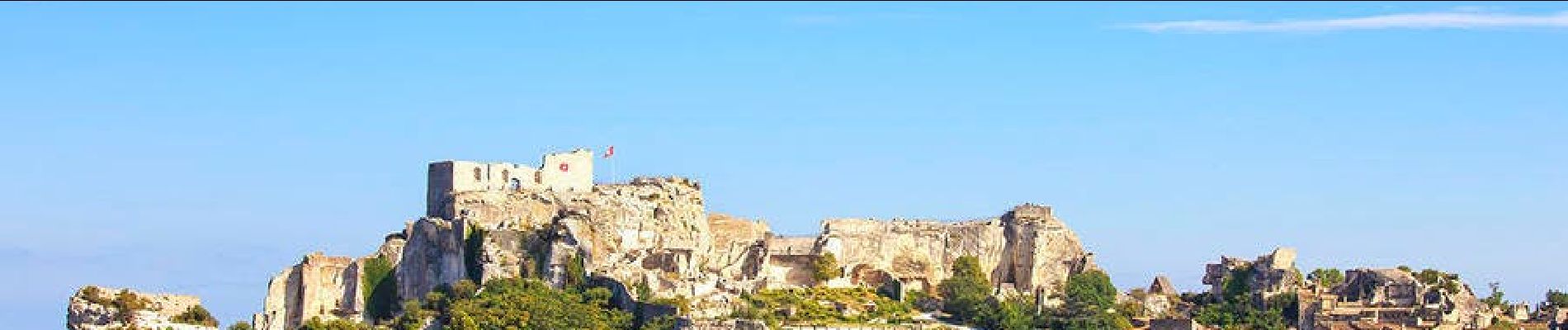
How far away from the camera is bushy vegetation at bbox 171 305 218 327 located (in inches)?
7530

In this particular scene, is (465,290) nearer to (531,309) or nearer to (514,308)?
(514,308)

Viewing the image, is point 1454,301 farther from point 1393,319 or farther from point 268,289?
point 268,289

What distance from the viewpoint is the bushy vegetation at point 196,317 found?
191 metres

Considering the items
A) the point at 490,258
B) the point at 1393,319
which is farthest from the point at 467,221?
the point at 1393,319

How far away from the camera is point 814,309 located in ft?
646

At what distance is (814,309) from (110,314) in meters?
25.8

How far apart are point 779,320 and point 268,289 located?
18.8m

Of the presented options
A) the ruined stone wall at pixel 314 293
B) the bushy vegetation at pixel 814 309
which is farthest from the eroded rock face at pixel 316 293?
the bushy vegetation at pixel 814 309

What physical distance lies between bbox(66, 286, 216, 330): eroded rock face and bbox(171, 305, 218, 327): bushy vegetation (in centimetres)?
27

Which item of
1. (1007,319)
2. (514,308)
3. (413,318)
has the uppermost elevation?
(514,308)

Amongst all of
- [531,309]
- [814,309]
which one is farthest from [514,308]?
[814,309]

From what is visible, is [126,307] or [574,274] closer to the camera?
[126,307]

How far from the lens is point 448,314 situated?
194 meters

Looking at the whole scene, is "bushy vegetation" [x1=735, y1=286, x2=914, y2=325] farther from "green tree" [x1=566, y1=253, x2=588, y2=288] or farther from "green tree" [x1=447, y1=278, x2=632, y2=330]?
"green tree" [x1=566, y1=253, x2=588, y2=288]
